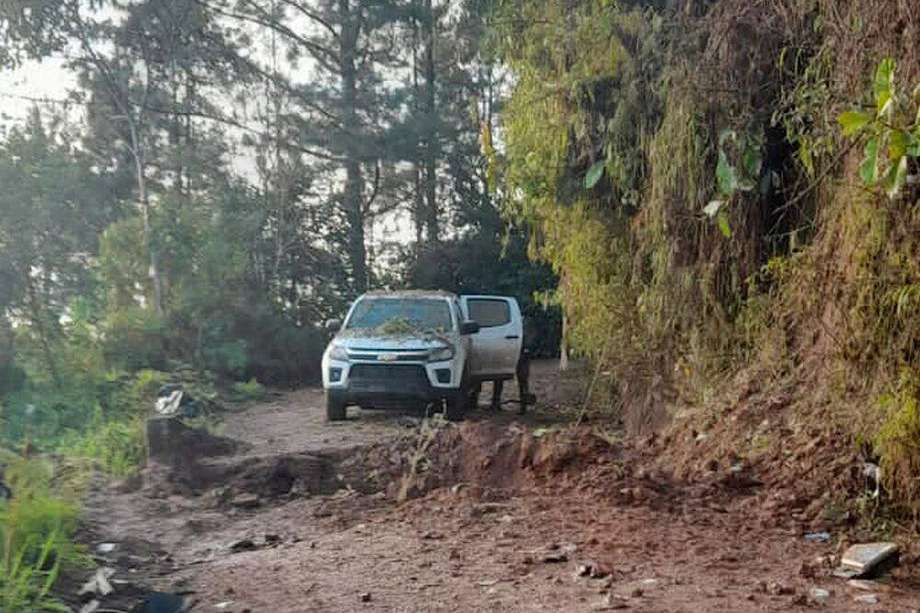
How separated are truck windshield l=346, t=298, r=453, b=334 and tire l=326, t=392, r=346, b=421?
119cm

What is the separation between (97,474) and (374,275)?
65.0ft

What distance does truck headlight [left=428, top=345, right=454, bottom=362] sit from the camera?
14.3m

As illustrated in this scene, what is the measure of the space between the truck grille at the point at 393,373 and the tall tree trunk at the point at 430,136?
16.7 m

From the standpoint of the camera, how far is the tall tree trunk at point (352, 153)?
29.2 metres

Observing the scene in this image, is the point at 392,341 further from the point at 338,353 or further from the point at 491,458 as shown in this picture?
the point at 491,458

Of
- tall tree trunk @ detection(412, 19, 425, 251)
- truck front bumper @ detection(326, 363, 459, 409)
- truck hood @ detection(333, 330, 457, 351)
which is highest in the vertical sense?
tall tree trunk @ detection(412, 19, 425, 251)

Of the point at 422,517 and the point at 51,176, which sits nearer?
the point at 422,517

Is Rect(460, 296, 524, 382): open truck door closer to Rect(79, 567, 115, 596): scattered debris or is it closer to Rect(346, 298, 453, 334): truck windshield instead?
Rect(346, 298, 453, 334): truck windshield

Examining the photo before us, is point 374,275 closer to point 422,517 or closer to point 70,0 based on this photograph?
point 70,0

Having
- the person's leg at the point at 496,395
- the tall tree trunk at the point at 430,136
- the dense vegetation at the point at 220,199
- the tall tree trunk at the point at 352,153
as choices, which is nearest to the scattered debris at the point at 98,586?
the dense vegetation at the point at 220,199

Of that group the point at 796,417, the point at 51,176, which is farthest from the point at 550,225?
the point at 51,176

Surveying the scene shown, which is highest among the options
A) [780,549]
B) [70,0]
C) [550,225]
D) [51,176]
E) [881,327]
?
[70,0]

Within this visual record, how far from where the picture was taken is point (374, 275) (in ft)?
98.8

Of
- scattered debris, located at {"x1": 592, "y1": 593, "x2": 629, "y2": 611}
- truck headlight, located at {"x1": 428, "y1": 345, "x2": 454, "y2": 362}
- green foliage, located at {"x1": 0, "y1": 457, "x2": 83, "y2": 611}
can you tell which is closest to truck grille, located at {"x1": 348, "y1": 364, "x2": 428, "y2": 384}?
truck headlight, located at {"x1": 428, "y1": 345, "x2": 454, "y2": 362}
